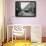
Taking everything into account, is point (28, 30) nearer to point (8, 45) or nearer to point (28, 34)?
point (28, 34)

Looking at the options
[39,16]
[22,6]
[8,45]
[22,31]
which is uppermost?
[22,6]

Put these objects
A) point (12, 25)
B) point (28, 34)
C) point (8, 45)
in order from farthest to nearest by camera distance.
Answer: point (28, 34), point (12, 25), point (8, 45)

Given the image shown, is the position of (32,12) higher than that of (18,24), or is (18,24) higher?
(32,12)

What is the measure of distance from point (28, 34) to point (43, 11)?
24.7 inches

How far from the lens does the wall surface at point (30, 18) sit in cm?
292

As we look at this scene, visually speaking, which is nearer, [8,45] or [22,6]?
[8,45]

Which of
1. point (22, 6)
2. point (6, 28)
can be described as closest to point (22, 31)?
point (6, 28)

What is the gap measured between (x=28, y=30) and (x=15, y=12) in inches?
20.1

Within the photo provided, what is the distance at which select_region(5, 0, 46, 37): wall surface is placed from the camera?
2.92m

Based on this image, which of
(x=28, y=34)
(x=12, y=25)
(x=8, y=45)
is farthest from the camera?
(x=28, y=34)

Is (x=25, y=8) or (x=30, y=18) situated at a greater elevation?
(x=25, y=8)

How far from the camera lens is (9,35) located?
287 centimetres

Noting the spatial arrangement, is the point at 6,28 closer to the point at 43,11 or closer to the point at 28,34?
the point at 28,34

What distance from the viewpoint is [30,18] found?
2945 mm
